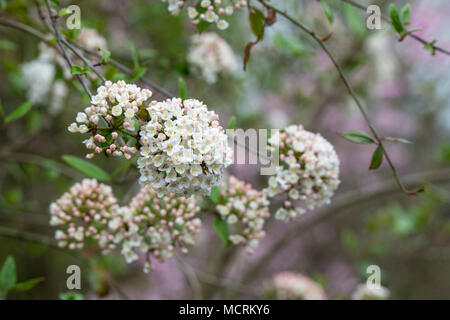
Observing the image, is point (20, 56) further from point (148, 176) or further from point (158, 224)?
point (148, 176)

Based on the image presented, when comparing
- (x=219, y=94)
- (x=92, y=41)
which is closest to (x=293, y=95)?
(x=219, y=94)

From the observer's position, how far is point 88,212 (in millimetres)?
1776

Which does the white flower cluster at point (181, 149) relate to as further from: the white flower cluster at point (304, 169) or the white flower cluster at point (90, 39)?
the white flower cluster at point (90, 39)

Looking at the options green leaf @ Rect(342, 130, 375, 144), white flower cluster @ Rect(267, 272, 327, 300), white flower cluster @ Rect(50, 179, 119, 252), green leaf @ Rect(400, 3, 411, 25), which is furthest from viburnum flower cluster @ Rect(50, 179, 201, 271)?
green leaf @ Rect(400, 3, 411, 25)

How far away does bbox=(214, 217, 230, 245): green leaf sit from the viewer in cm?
169

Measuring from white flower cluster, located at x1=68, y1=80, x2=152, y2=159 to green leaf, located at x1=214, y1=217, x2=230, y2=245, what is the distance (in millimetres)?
602

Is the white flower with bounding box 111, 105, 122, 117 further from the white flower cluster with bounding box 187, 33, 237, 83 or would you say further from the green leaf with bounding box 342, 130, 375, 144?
the white flower cluster with bounding box 187, 33, 237, 83

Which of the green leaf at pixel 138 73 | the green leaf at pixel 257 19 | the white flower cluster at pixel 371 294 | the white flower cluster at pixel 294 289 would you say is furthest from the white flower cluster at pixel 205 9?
the white flower cluster at pixel 371 294

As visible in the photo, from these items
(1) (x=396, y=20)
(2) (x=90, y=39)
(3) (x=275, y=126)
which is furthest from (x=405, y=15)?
(3) (x=275, y=126)

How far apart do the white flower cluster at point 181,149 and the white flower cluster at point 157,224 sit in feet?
1.32

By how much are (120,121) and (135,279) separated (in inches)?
159

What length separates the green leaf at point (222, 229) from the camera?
169 cm

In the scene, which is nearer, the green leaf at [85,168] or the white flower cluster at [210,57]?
the green leaf at [85,168]

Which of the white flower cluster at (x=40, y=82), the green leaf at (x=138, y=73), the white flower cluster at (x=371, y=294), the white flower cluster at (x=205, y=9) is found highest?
the white flower cluster at (x=40, y=82)
